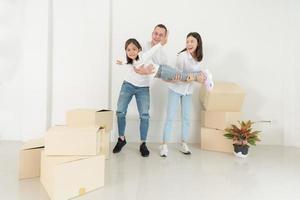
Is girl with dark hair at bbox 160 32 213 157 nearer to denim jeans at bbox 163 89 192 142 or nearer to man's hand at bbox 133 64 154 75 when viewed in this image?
denim jeans at bbox 163 89 192 142

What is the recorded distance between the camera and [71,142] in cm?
159

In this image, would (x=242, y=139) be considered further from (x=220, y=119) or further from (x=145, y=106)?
(x=145, y=106)

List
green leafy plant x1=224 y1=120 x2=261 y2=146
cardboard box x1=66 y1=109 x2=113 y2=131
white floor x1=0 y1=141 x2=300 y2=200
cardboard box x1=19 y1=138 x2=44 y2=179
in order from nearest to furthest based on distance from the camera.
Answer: white floor x1=0 y1=141 x2=300 y2=200 → cardboard box x1=19 y1=138 x2=44 y2=179 → cardboard box x1=66 y1=109 x2=113 y2=131 → green leafy plant x1=224 y1=120 x2=261 y2=146

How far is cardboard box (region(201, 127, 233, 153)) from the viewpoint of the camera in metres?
2.63

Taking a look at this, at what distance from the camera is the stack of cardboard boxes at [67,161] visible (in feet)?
4.75

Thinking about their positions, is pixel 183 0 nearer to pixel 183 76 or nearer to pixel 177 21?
pixel 177 21

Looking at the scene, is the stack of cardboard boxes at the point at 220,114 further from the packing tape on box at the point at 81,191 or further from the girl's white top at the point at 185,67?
the packing tape on box at the point at 81,191

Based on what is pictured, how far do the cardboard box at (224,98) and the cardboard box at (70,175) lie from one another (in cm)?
142

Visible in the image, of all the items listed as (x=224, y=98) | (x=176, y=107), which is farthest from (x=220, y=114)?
(x=176, y=107)

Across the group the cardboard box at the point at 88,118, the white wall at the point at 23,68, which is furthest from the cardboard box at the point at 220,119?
the white wall at the point at 23,68

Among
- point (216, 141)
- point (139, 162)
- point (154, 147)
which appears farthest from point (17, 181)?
point (216, 141)

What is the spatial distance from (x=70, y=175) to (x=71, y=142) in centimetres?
20

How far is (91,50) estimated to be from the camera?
9.74 feet

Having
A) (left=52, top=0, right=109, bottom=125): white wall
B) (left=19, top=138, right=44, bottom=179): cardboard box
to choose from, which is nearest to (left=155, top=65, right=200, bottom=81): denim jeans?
(left=52, top=0, right=109, bottom=125): white wall
